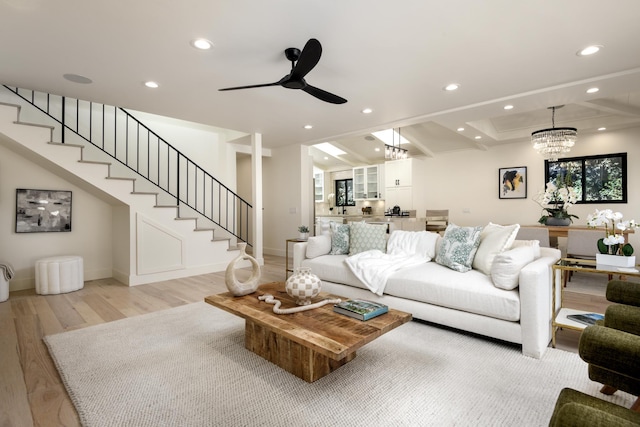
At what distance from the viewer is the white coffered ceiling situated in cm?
225

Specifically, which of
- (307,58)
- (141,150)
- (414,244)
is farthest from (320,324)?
(141,150)

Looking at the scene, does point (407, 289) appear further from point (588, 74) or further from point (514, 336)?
point (588, 74)

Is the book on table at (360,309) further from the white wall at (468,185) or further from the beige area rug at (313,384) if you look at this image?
the white wall at (468,185)

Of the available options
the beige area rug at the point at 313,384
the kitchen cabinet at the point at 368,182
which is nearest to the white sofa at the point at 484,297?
the beige area rug at the point at 313,384

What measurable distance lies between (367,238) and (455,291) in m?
1.42

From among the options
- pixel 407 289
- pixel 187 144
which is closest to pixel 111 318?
pixel 407 289

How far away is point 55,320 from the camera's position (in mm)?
3061

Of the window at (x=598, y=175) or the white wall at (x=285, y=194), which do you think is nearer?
the window at (x=598, y=175)

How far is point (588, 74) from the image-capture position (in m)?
3.28

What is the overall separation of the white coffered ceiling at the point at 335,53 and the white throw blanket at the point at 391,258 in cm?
181

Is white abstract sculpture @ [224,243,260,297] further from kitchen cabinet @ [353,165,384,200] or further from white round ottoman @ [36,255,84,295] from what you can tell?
kitchen cabinet @ [353,165,384,200]

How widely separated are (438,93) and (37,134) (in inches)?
200

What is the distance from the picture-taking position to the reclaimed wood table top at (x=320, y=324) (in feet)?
5.26

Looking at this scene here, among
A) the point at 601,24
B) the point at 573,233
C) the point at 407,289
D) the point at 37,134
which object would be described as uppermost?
the point at 601,24
